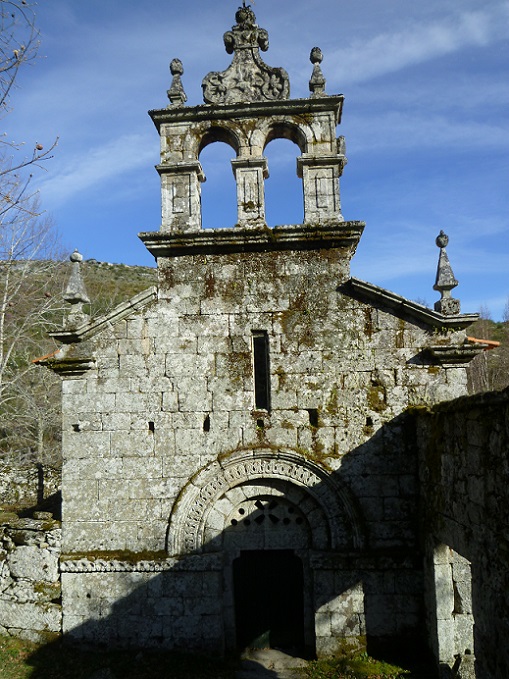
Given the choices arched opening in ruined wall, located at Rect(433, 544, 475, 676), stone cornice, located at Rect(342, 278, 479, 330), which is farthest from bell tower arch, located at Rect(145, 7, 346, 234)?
arched opening in ruined wall, located at Rect(433, 544, 475, 676)

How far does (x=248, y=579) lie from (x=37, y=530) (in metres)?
3.31

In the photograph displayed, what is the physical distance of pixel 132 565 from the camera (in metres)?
7.68

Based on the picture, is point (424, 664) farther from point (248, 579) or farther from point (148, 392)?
point (148, 392)

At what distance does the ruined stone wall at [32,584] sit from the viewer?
7.92 m

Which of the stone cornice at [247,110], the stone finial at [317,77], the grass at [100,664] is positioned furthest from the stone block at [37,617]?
the stone finial at [317,77]

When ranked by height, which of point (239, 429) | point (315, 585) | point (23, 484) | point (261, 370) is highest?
point (261, 370)

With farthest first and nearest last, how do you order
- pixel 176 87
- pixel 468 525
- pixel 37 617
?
pixel 176 87, pixel 37 617, pixel 468 525

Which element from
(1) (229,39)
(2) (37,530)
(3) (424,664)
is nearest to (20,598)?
(2) (37,530)

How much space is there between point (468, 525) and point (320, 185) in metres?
5.22

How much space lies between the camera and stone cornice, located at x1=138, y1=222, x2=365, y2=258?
8047 mm

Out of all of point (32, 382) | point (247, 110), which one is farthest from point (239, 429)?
point (32, 382)

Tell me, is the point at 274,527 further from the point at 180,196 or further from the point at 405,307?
the point at 180,196

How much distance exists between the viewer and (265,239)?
808 centimetres

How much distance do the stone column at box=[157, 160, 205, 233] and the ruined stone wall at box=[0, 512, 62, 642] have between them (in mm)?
5040
